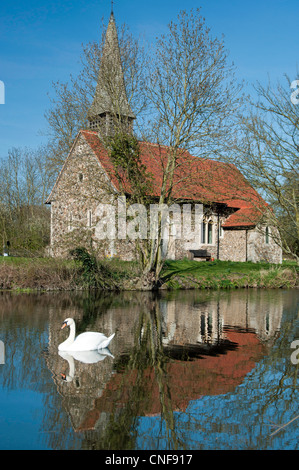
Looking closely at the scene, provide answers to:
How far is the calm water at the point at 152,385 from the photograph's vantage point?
5047mm

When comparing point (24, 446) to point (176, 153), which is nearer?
point (24, 446)

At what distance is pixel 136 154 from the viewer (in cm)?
2006

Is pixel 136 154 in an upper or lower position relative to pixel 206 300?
upper

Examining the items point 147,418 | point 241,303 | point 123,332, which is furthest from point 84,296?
point 147,418

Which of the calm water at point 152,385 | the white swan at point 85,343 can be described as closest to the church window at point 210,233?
the calm water at point 152,385

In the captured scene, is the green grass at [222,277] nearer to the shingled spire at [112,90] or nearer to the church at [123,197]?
the church at [123,197]

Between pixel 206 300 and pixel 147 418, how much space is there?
1293cm

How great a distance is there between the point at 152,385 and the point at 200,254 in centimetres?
2586

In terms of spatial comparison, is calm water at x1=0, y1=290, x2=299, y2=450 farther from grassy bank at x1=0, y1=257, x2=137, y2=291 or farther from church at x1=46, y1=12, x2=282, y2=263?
church at x1=46, y1=12, x2=282, y2=263

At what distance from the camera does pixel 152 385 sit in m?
6.84

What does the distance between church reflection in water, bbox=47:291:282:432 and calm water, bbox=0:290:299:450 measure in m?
0.02

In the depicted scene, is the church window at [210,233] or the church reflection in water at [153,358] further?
the church window at [210,233]

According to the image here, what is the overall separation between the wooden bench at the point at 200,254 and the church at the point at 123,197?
67 mm
